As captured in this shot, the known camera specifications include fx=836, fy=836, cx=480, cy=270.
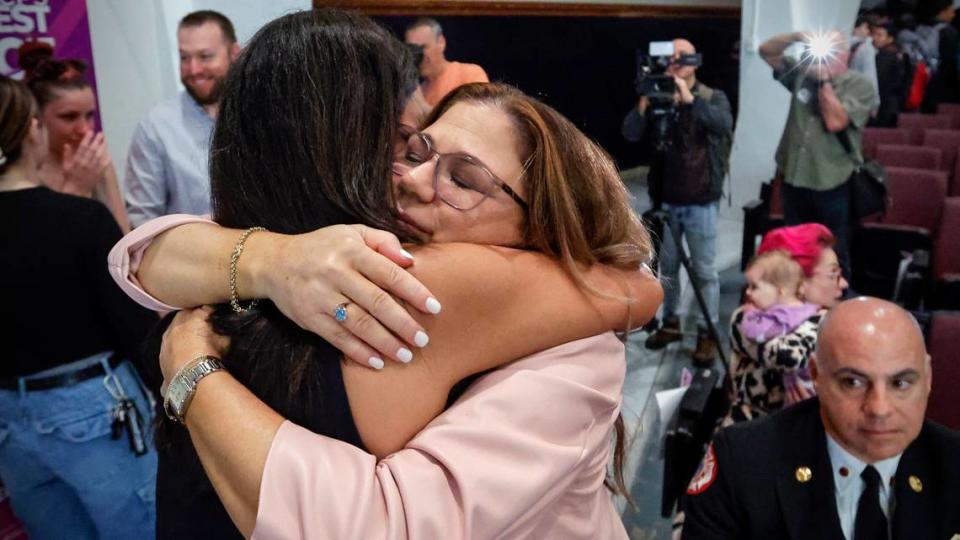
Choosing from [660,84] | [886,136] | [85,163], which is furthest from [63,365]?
[886,136]

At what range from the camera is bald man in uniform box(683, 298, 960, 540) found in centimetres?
153

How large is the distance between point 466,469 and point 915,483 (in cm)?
117

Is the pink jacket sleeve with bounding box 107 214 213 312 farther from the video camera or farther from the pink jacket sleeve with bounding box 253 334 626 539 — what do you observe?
the video camera

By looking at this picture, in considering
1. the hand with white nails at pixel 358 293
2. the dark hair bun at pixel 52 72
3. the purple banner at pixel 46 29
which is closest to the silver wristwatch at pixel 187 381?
the hand with white nails at pixel 358 293

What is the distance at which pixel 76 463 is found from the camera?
1.80 meters

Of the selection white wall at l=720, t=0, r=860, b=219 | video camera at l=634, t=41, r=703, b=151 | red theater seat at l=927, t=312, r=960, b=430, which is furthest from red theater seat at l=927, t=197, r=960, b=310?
white wall at l=720, t=0, r=860, b=219

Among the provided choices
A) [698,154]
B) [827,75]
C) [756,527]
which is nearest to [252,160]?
[756,527]

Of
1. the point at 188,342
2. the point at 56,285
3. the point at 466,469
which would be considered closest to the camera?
the point at 466,469

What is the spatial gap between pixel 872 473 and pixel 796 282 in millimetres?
1077

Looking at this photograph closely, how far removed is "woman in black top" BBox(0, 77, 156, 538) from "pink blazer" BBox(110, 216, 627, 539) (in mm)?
1173

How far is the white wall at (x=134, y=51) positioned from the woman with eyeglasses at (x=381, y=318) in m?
2.47

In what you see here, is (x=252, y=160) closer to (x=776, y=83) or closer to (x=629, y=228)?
(x=629, y=228)

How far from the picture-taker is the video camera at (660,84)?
363 cm

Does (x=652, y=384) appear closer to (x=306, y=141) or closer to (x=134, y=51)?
(x=134, y=51)
